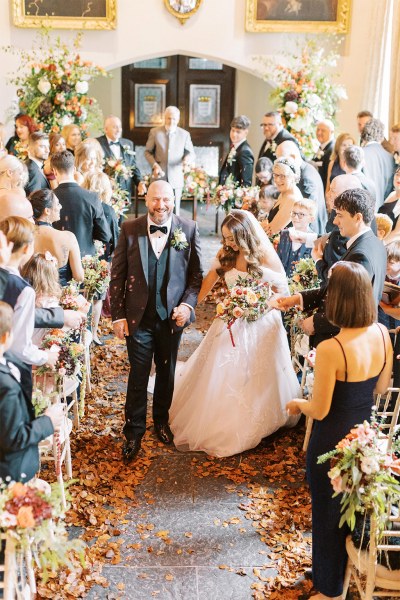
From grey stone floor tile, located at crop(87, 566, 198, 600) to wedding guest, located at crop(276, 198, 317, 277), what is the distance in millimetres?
2933

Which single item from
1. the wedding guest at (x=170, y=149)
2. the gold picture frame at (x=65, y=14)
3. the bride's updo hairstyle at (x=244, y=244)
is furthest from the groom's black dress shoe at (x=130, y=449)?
the gold picture frame at (x=65, y=14)

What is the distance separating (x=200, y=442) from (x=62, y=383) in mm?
1182

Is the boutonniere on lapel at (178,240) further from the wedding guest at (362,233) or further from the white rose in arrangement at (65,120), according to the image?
the white rose in arrangement at (65,120)

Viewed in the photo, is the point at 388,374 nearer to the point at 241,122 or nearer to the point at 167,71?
the point at 241,122

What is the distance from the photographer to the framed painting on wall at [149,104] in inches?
526

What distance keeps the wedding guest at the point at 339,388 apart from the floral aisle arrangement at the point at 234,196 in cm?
516

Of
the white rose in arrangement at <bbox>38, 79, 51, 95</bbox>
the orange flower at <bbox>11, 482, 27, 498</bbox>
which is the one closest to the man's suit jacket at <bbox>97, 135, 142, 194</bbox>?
the white rose in arrangement at <bbox>38, 79, 51, 95</bbox>

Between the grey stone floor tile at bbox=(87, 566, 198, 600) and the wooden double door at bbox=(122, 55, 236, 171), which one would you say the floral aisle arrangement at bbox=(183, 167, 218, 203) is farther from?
the grey stone floor tile at bbox=(87, 566, 198, 600)

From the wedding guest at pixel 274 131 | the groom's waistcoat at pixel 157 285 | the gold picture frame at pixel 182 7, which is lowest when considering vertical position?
the groom's waistcoat at pixel 157 285

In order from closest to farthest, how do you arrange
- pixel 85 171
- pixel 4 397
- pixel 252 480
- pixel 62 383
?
pixel 4 397, pixel 62 383, pixel 252 480, pixel 85 171

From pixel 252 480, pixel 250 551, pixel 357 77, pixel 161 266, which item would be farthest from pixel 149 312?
pixel 357 77

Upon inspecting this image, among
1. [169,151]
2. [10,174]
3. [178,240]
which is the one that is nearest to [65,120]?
[169,151]

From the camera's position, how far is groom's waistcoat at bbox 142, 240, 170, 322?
15.2 feet

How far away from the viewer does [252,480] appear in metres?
4.57
